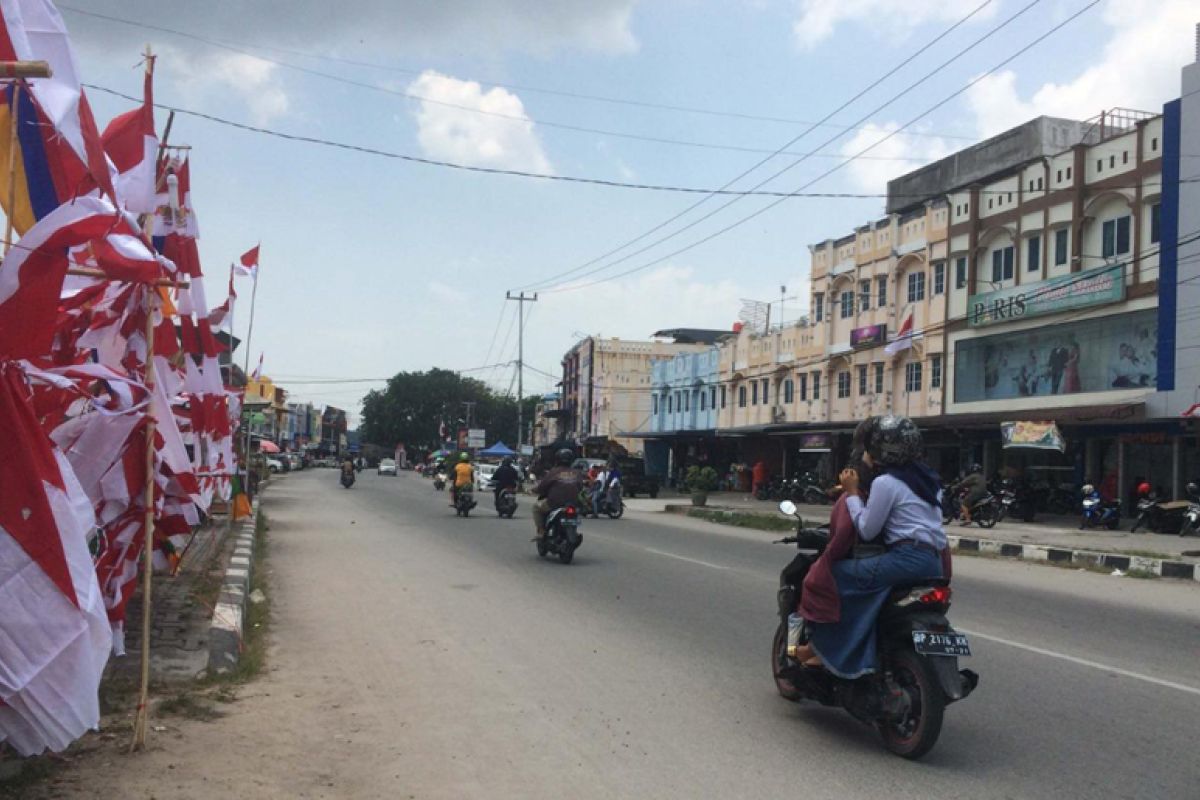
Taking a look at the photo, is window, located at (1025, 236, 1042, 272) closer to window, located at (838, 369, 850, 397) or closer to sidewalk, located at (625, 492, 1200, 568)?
sidewalk, located at (625, 492, 1200, 568)

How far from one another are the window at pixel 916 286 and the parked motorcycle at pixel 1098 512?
12829 millimetres

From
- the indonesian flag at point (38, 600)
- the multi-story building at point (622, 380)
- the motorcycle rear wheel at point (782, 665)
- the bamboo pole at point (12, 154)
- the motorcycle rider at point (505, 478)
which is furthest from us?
the multi-story building at point (622, 380)

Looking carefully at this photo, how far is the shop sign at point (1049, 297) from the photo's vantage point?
26.3 metres

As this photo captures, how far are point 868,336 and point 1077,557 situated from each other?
21.4 m

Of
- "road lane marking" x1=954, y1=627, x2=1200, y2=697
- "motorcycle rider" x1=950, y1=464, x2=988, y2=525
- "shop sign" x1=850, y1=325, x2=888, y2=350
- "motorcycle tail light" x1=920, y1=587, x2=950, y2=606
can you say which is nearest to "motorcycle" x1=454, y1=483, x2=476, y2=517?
"motorcycle rider" x1=950, y1=464, x2=988, y2=525

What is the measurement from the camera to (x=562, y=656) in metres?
7.90

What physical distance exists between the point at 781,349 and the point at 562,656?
38608mm

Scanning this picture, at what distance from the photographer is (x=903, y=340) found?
116 ft

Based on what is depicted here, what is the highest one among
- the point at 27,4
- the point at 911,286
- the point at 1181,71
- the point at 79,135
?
the point at 1181,71

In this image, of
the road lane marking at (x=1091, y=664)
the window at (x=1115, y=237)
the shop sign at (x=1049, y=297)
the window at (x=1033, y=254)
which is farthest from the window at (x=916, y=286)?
the road lane marking at (x=1091, y=664)

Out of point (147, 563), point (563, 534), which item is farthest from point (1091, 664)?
point (563, 534)

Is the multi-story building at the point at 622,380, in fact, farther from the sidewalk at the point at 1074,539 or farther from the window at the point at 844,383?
the sidewalk at the point at 1074,539

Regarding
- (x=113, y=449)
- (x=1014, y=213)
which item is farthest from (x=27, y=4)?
(x=1014, y=213)

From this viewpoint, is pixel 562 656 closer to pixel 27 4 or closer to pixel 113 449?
pixel 113 449
